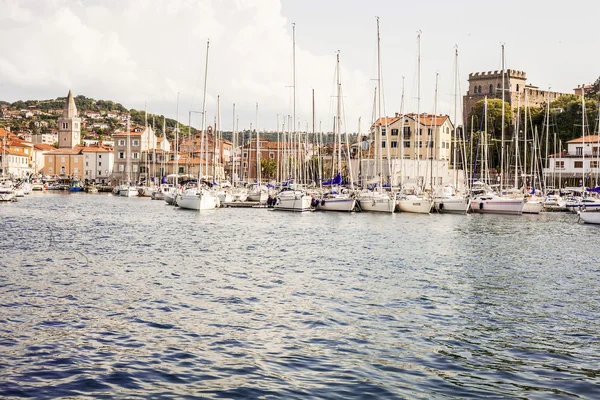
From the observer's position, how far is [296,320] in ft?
50.3

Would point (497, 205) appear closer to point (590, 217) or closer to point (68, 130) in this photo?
point (590, 217)

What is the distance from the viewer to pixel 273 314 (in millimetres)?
15930

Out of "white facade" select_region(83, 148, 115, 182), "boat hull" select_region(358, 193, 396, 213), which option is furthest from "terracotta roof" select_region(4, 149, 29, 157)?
"boat hull" select_region(358, 193, 396, 213)

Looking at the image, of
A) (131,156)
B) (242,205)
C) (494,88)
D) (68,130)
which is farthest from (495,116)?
(68,130)

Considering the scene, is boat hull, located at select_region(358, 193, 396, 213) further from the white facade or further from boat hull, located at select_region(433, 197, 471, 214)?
the white facade

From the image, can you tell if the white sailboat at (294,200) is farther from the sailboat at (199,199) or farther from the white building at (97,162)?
the white building at (97,162)

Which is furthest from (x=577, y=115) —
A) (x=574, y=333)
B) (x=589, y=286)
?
(x=574, y=333)

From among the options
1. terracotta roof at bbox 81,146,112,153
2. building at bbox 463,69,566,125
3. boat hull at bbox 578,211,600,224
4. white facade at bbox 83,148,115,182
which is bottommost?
boat hull at bbox 578,211,600,224

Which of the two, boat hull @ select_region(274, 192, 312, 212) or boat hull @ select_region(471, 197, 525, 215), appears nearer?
boat hull @ select_region(274, 192, 312, 212)

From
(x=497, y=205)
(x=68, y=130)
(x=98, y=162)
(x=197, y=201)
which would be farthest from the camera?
(x=68, y=130)

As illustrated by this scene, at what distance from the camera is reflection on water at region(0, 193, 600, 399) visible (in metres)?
11.1

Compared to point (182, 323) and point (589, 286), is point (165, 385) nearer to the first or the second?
point (182, 323)

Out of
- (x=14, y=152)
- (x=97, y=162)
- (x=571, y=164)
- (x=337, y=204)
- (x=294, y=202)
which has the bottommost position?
(x=337, y=204)

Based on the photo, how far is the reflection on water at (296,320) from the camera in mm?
11094
